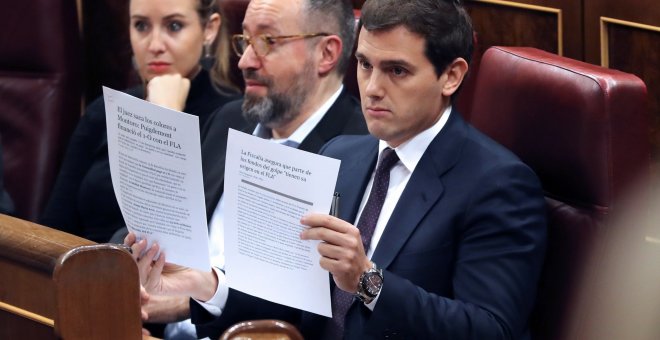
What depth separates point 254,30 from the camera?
232 centimetres

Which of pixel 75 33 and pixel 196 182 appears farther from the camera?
pixel 75 33

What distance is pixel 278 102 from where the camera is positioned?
7.57 ft

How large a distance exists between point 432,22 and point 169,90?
99 centimetres

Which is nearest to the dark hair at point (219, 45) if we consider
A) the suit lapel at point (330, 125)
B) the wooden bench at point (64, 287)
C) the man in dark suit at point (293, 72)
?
the man in dark suit at point (293, 72)

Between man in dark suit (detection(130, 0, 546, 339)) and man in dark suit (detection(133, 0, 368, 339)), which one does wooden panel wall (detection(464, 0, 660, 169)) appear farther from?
man in dark suit (detection(130, 0, 546, 339))

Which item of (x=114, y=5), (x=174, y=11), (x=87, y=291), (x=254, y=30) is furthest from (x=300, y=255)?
(x=114, y=5)

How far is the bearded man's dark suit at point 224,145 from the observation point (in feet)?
6.46

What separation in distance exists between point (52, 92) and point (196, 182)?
5.00ft

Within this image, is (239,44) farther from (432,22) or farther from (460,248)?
(460,248)

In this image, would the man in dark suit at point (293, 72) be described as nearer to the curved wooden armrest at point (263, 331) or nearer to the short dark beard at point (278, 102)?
the short dark beard at point (278, 102)

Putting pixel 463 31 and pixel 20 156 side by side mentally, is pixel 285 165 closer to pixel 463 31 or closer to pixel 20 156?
pixel 463 31

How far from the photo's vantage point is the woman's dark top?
262 cm

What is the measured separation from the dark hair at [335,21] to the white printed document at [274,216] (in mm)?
775

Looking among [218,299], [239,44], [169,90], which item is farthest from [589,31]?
[169,90]
